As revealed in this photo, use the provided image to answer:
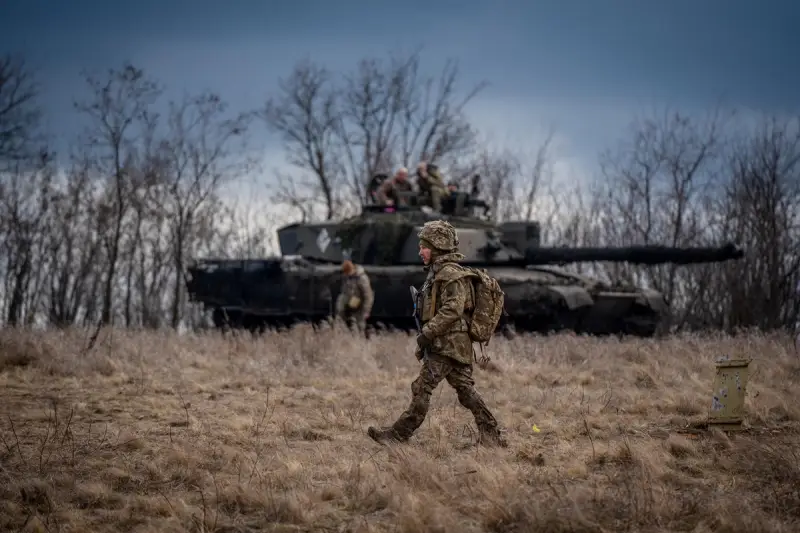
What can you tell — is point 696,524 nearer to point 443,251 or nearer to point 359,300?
point 443,251

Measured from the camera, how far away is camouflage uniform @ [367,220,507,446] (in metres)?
6.54

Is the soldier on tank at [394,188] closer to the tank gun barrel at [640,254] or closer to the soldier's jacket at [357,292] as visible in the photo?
the tank gun barrel at [640,254]

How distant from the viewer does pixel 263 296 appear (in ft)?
55.8

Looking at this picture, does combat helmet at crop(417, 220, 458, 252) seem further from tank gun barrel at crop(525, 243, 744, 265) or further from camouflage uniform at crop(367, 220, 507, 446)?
tank gun barrel at crop(525, 243, 744, 265)

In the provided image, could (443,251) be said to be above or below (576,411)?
above

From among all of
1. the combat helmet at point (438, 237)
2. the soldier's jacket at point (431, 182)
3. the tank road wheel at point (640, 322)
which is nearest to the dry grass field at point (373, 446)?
the combat helmet at point (438, 237)

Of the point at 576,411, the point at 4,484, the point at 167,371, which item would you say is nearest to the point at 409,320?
the point at 167,371

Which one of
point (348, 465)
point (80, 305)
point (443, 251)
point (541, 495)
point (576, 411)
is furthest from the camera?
point (80, 305)

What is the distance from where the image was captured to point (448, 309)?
21.4 feet

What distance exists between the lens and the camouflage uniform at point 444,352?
21.5 feet

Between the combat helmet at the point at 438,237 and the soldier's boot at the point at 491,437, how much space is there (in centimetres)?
137

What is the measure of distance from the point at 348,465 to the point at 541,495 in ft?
4.76

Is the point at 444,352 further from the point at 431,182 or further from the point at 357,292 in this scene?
the point at 431,182

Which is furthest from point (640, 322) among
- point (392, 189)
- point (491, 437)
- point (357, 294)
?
point (491, 437)
